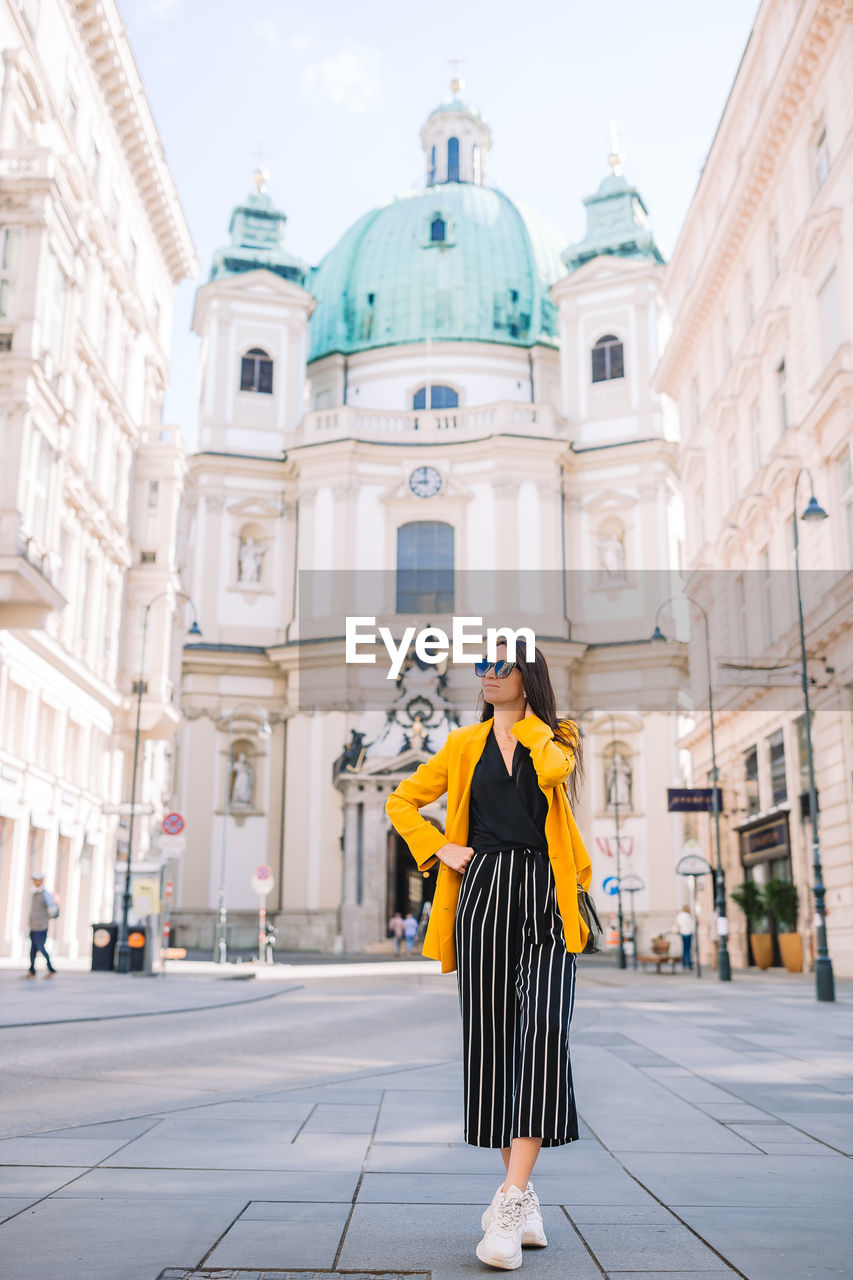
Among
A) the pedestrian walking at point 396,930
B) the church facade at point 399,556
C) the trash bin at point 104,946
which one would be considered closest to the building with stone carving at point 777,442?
the pedestrian walking at point 396,930

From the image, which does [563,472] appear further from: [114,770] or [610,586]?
[114,770]

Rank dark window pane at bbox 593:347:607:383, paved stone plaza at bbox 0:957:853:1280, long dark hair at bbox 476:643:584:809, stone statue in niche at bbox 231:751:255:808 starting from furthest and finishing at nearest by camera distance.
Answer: dark window pane at bbox 593:347:607:383 < stone statue in niche at bbox 231:751:255:808 < long dark hair at bbox 476:643:584:809 < paved stone plaza at bbox 0:957:853:1280

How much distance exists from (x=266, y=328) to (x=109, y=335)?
1977 centimetres

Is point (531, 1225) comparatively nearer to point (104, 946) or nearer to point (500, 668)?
point (500, 668)

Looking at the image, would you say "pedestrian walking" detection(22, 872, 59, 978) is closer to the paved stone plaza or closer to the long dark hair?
the paved stone plaza

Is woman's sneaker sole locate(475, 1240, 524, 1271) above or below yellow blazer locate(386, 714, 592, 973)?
below

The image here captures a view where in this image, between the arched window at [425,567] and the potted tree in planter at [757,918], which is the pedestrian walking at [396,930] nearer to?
the arched window at [425,567]

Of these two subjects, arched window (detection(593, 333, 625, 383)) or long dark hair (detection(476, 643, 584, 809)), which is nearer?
long dark hair (detection(476, 643, 584, 809))

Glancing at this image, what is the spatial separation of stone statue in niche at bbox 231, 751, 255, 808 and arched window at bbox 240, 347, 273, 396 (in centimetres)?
1580

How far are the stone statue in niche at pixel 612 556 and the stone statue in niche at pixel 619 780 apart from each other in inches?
285

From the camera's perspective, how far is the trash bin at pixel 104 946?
1048 inches

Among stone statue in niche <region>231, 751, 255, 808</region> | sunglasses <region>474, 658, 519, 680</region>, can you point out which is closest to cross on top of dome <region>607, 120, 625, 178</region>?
stone statue in niche <region>231, 751, 255, 808</region>


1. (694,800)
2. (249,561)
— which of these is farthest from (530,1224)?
(249,561)

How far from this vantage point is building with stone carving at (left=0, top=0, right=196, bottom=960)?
27.6m
